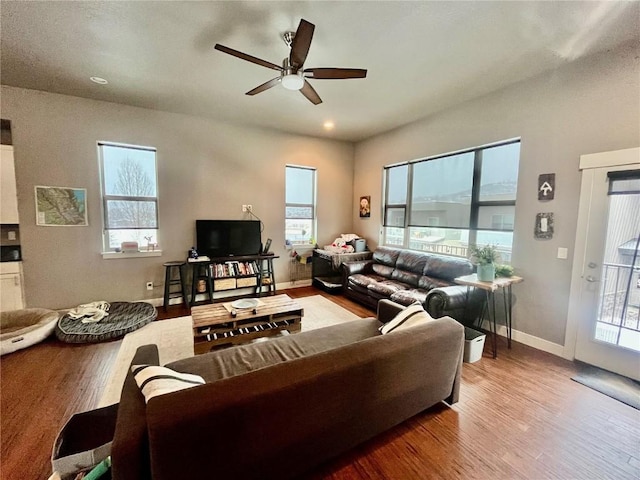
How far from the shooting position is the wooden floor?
155 centimetres

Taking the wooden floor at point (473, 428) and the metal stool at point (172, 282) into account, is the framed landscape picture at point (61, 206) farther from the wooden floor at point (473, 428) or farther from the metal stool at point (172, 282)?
the wooden floor at point (473, 428)

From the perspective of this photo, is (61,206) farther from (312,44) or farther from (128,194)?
(312,44)

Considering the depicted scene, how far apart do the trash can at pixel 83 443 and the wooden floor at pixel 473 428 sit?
28 centimetres

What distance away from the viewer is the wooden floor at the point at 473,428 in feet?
5.09

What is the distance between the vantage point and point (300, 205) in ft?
18.0

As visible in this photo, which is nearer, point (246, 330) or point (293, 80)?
point (293, 80)

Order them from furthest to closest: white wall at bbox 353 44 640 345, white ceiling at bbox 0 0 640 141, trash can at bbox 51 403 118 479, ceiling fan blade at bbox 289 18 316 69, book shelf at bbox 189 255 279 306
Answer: book shelf at bbox 189 255 279 306 < white wall at bbox 353 44 640 345 < white ceiling at bbox 0 0 640 141 < ceiling fan blade at bbox 289 18 316 69 < trash can at bbox 51 403 118 479

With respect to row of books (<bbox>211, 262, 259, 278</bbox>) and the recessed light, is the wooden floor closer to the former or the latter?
row of books (<bbox>211, 262, 259, 278</bbox>)

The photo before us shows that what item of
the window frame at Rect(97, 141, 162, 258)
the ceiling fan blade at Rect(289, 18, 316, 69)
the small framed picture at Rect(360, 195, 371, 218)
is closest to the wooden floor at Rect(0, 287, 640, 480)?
the window frame at Rect(97, 141, 162, 258)

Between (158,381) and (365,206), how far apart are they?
4.92 m

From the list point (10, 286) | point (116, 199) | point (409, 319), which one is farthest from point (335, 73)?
point (10, 286)

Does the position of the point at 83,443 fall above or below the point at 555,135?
below

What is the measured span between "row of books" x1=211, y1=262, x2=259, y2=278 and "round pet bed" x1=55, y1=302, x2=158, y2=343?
102 cm

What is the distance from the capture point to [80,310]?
11.5 ft
